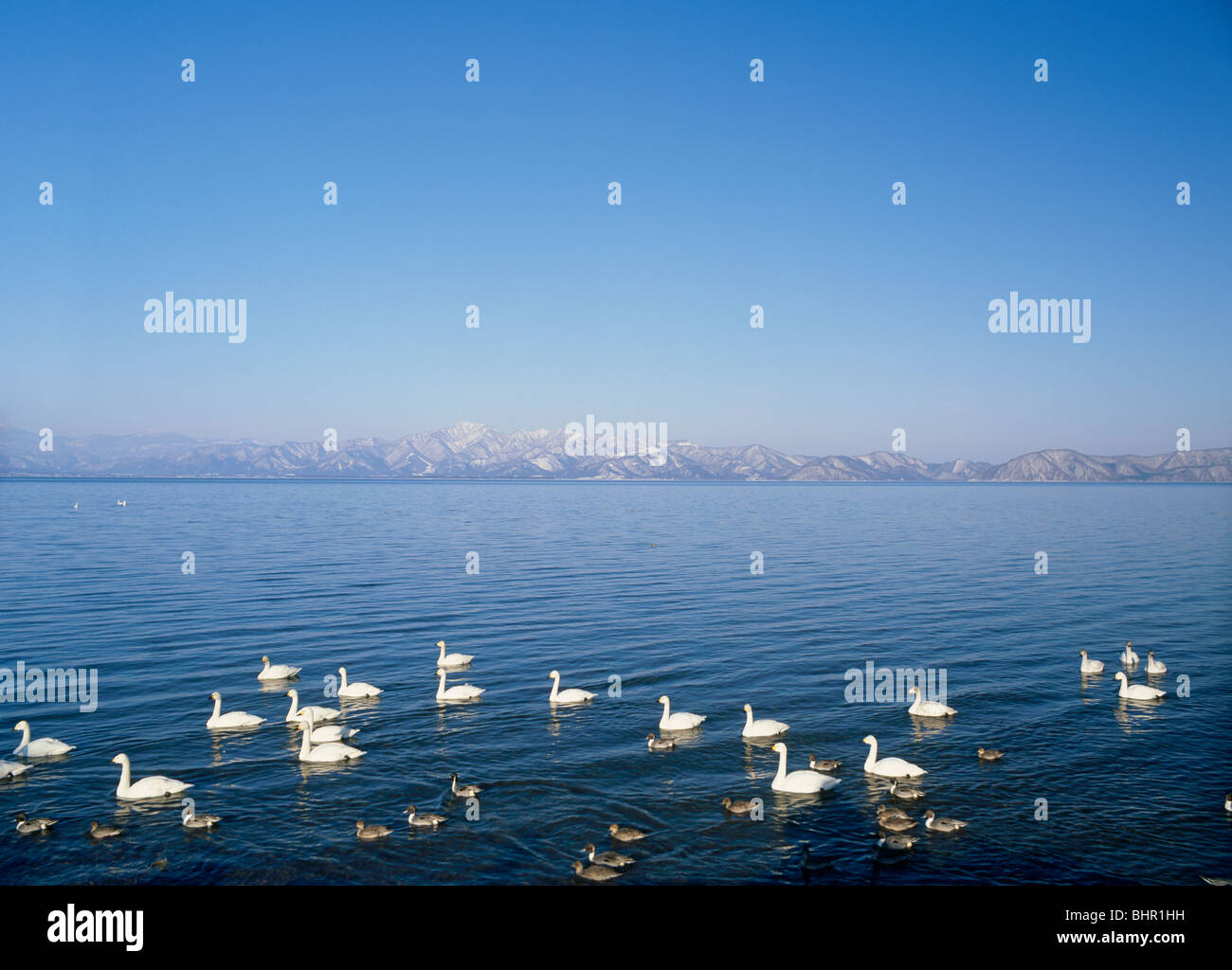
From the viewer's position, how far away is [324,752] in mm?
26844

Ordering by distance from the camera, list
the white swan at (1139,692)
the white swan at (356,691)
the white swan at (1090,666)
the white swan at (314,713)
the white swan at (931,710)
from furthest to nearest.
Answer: the white swan at (1090,666) → the white swan at (1139,692) → the white swan at (356,691) → the white swan at (931,710) → the white swan at (314,713)

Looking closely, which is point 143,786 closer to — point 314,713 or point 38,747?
point 38,747

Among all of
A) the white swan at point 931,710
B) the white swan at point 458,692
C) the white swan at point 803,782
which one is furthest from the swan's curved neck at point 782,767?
the white swan at point 458,692

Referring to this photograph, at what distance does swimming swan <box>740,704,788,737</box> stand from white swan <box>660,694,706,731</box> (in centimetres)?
184

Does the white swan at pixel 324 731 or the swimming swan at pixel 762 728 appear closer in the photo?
the white swan at pixel 324 731

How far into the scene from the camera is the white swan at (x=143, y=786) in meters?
23.5

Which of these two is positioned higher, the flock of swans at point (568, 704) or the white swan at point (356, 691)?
the white swan at point (356, 691)

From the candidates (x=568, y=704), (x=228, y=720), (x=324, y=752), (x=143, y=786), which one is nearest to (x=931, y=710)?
(x=568, y=704)

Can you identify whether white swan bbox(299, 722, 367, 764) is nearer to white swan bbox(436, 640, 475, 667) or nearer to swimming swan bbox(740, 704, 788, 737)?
white swan bbox(436, 640, 475, 667)

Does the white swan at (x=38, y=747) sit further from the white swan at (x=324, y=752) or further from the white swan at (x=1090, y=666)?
the white swan at (x=1090, y=666)

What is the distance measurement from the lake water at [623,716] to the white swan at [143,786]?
1.52 feet

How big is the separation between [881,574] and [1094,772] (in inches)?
1716

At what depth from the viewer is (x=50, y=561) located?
2938 inches

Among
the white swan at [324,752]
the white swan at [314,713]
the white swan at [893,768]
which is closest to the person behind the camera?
the white swan at [893,768]
